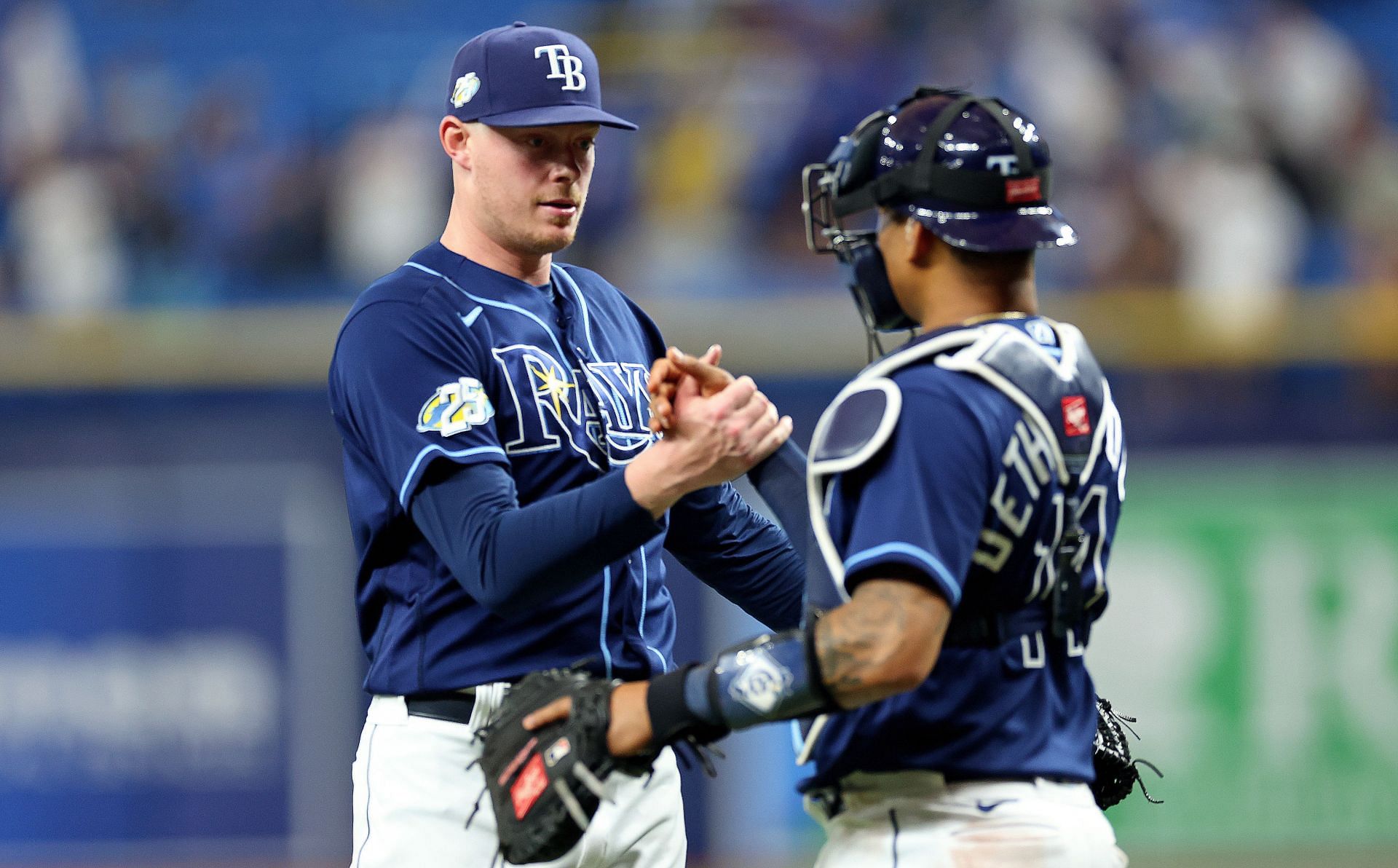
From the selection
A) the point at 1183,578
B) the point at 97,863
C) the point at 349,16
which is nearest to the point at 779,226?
the point at 1183,578

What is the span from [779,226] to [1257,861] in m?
4.11

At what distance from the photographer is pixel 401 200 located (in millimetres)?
9758

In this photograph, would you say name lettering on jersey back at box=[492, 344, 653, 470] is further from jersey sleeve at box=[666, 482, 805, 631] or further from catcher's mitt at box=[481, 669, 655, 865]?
catcher's mitt at box=[481, 669, 655, 865]

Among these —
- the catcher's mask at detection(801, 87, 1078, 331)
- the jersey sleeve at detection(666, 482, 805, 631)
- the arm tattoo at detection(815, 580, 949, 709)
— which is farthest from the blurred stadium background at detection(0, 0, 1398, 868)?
the arm tattoo at detection(815, 580, 949, 709)

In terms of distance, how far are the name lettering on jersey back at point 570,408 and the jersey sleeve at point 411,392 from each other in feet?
0.18

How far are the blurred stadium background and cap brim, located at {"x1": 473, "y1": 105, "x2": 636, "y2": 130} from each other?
5.01m

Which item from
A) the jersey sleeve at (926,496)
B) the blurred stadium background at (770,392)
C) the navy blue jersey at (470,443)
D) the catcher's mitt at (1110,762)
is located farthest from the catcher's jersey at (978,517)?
the blurred stadium background at (770,392)

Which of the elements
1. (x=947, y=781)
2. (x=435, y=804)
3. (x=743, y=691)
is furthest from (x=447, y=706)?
(x=947, y=781)

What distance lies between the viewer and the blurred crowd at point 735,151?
9.62 metres

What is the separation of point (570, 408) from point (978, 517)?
3.41 feet

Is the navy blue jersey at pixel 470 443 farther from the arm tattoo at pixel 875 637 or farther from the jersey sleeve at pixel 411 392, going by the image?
the arm tattoo at pixel 875 637

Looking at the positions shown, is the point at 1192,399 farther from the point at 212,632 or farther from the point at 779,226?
the point at 212,632

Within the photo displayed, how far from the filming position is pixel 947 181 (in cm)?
279

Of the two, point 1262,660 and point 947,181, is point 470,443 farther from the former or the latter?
point 1262,660
